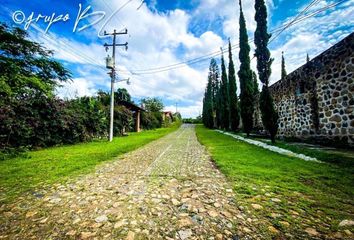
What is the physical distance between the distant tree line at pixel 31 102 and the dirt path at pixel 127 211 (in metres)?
6.97

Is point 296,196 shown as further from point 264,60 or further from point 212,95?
point 212,95

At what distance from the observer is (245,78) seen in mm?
17812

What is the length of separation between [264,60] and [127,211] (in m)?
11.9

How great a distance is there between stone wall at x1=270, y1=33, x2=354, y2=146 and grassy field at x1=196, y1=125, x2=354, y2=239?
3.60 meters

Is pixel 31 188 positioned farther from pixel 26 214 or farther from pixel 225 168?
pixel 225 168

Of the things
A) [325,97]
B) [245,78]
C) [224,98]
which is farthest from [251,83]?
[224,98]

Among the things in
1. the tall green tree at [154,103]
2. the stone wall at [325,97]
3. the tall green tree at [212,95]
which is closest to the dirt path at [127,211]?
the stone wall at [325,97]

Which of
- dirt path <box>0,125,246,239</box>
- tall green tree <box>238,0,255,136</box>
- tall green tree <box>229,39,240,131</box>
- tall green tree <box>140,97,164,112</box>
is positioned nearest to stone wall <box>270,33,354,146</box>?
tall green tree <box>238,0,255,136</box>

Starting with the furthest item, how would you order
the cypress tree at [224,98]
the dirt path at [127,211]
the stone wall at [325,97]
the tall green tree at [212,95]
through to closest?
the tall green tree at [212,95] → the cypress tree at [224,98] → the stone wall at [325,97] → the dirt path at [127,211]

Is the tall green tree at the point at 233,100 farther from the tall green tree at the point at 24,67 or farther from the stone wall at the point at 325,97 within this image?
the tall green tree at the point at 24,67

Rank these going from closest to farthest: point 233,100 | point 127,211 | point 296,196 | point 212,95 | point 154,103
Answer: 1. point 127,211
2. point 296,196
3. point 233,100
4. point 212,95
5. point 154,103

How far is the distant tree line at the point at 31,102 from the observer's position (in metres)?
8.75

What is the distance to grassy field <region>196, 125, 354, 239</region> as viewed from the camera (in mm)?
2334

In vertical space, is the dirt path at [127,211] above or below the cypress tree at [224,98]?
below
